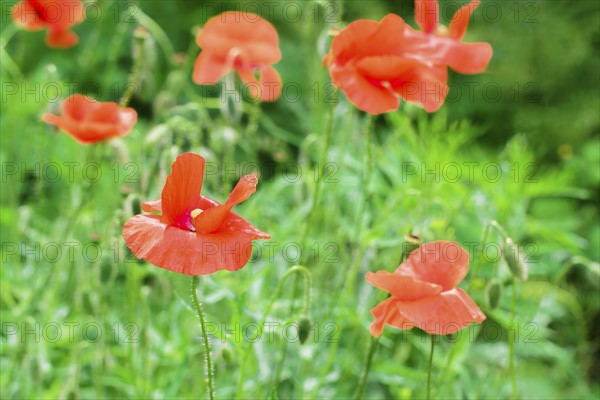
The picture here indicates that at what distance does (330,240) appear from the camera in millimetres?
1904

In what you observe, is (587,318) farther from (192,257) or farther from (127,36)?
(192,257)

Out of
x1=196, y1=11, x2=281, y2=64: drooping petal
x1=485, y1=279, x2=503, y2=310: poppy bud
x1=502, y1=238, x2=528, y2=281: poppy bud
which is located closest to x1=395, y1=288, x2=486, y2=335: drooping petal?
x1=502, y1=238, x2=528, y2=281: poppy bud

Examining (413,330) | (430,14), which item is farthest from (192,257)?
(430,14)

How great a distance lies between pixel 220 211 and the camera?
0.96 m

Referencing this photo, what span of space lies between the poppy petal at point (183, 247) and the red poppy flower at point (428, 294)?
0.17 m

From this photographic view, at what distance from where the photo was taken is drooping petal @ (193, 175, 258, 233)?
95 cm

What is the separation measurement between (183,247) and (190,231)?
0.05 metres

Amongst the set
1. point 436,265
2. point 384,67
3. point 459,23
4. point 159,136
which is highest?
point 459,23

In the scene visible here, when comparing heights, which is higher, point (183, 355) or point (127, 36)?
point (127, 36)

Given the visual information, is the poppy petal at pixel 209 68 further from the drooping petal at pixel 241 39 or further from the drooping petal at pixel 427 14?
the drooping petal at pixel 427 14

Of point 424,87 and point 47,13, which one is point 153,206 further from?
point 47,13

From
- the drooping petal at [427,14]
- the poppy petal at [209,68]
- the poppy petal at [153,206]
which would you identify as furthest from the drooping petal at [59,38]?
the poppy petal at [153,206]

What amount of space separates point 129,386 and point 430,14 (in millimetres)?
893

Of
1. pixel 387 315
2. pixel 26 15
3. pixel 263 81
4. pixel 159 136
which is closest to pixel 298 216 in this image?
pixel 263 81
